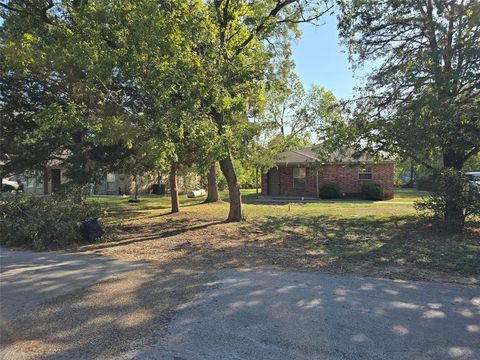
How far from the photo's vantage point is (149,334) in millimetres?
4480

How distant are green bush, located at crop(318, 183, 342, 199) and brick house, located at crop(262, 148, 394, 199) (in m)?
0.90

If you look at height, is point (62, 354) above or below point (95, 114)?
below

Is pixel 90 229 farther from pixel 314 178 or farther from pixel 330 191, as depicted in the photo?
pixel 314 178

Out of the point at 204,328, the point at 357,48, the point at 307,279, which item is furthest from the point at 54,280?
the point at 357,48

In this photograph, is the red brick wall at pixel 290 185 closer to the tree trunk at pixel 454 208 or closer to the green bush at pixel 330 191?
the green bush at pixel 330 191

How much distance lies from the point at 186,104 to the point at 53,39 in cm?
413

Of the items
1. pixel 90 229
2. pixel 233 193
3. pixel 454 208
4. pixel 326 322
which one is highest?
pixel 233 193

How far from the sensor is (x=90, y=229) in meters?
11.0

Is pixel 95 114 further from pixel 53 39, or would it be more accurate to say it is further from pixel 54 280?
pixel 54 280

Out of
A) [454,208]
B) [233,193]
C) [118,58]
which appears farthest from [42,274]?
[454,208]

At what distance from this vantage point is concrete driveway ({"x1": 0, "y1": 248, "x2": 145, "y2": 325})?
5.82 m

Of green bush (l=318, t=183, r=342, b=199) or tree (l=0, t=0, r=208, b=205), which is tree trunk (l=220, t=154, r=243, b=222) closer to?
tree (l=0, t=0, r=208, b=205)

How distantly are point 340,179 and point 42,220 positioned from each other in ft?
70.2

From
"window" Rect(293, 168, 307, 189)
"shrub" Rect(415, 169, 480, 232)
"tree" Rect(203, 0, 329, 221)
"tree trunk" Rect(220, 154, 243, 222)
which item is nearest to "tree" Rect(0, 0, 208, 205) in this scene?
"tree" Rect(203, 0, 329, 221)
